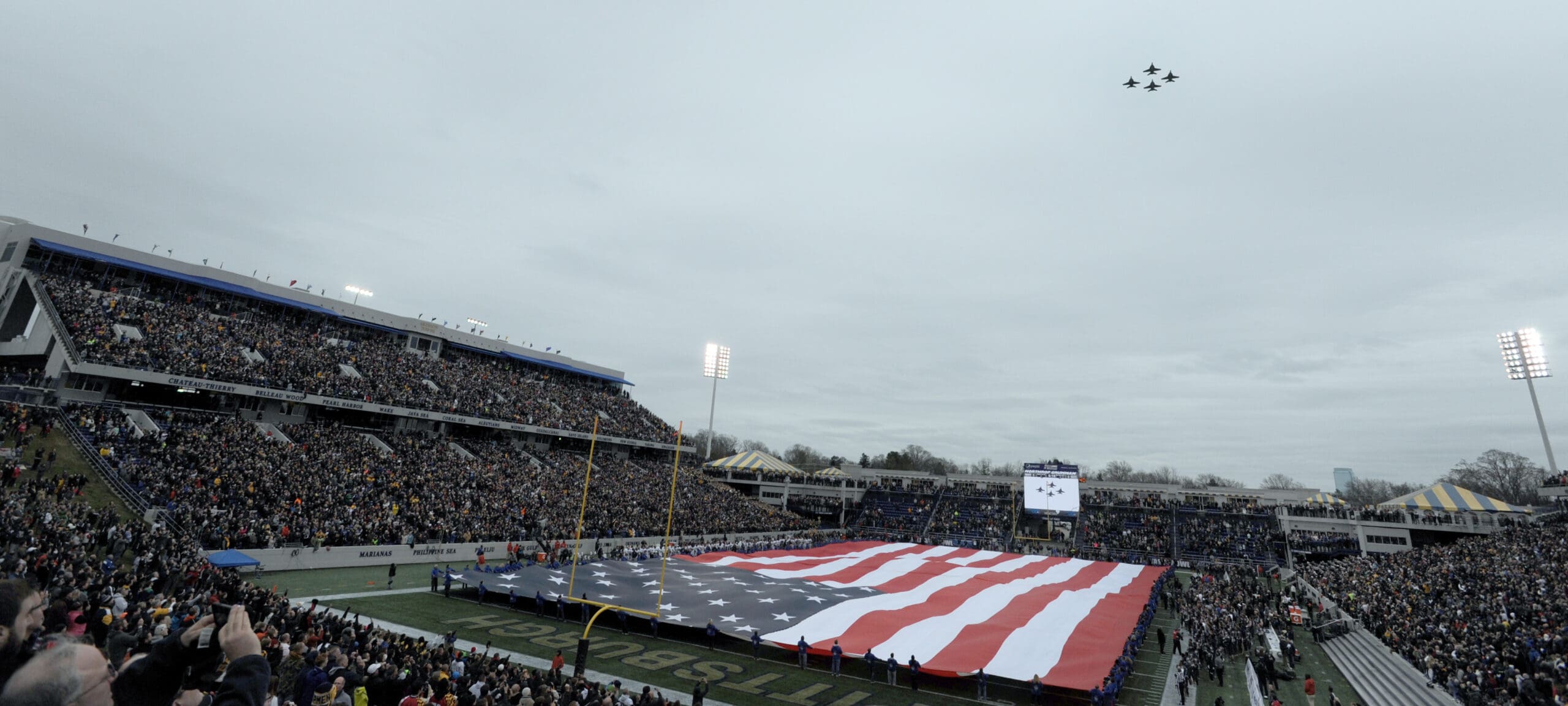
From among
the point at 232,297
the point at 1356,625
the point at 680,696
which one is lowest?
the point at 680,696

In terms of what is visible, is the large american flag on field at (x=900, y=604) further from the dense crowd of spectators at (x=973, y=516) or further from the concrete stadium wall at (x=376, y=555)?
the dense crowd of spectators at (x=973, y=516)

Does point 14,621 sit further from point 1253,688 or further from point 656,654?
point 1253,688

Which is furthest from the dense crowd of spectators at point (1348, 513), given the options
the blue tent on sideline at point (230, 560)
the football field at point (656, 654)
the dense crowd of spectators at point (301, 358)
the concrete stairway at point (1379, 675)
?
the blue tent on sideline at point (230, 560)

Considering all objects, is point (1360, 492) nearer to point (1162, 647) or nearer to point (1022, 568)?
point (1022, 568)

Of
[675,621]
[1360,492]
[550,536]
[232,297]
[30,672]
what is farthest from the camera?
[1360,492]

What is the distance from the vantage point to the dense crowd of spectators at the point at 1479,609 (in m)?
17.5

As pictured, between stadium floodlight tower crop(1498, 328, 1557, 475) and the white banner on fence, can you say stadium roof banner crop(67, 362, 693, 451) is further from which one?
stadium floodlight tower crop(1498, 328, 1557, 475)

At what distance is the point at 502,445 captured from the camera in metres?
52.4

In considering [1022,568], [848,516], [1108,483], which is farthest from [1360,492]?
[1022,568]

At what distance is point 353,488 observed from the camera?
35.2 metres

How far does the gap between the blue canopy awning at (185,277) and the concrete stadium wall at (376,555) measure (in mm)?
24170

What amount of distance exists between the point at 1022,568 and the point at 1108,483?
33194 millimetres

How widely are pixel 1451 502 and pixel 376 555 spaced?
68366mm

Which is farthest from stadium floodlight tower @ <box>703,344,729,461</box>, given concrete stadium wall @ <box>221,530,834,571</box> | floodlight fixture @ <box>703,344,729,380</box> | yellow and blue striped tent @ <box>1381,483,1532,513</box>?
yellow and blue striped tent @ <box>1381,483,1532,513</box>
